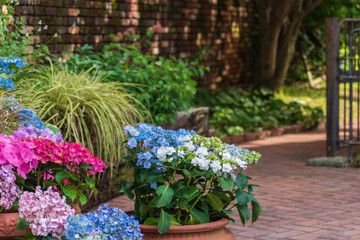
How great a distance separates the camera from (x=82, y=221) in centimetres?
297

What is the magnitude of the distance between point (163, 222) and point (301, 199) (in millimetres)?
2996

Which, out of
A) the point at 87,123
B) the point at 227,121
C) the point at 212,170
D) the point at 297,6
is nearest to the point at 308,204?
the point at 87,123

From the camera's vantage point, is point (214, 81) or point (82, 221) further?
point (214, 81)

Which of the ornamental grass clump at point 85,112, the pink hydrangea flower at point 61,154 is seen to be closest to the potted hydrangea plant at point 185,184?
the pink hydrangea flower at point 61,154

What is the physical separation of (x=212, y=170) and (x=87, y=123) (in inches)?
100

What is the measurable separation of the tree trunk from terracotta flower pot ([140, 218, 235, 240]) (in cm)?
952

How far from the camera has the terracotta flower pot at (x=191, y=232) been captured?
321cm

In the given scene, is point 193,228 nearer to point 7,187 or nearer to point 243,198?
point 243,198

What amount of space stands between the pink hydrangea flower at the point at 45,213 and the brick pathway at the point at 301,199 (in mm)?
1909

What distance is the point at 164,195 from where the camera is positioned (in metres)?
3.29

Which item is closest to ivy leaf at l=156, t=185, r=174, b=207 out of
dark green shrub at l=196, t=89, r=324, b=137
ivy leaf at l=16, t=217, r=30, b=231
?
ivy leaf at l=16, t=217, r=30, b=231

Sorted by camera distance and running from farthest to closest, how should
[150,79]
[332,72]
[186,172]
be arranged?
1. [332,72]
2. [150,79]
3. [186,172]

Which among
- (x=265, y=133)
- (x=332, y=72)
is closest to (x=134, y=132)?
(x=332, y=72)

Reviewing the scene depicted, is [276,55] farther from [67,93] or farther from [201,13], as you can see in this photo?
[67,93]
